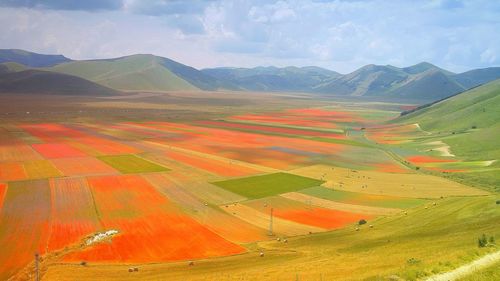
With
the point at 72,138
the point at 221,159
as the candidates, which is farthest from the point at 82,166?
the point at 72,138

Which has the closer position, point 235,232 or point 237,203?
point 235,232

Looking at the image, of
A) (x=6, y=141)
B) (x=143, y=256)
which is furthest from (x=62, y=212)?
(x=6, y=141)

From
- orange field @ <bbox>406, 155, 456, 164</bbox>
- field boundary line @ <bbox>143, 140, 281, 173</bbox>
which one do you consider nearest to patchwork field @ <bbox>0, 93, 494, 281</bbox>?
orange field @ <bbox>406, 155, 456, 164</bbox>

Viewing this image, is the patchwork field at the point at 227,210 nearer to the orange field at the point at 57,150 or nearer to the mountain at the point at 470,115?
the orange field at the point at 57,150

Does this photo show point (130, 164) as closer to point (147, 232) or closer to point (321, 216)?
point (147, 232)

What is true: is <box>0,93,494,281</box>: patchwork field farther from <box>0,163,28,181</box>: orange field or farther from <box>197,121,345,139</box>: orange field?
<box>197,121,345,139</box>: orange field

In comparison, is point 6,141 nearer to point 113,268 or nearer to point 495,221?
point 113,268

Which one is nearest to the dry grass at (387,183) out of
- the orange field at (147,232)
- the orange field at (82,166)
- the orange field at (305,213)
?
the orange field at (305,213)
